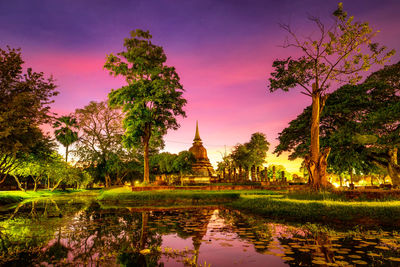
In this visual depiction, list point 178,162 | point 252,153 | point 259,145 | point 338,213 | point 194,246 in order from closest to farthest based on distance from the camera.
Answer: point 194,246, point 338,213, point 178,162, point 252,153, point 259,145

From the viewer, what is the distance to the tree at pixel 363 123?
21.9 meters

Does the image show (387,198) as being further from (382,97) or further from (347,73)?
(382,97)

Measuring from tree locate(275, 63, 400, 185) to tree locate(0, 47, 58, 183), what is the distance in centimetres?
2276

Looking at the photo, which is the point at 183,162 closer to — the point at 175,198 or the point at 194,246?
the point at 175,198

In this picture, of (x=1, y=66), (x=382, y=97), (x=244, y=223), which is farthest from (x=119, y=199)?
(x=382, y=97)

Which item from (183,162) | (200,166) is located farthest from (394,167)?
(200,166)

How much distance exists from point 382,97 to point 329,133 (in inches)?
222

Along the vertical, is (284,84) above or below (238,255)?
above

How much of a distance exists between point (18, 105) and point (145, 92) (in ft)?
40.7

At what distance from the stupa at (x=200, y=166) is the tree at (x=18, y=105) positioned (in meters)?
27.4

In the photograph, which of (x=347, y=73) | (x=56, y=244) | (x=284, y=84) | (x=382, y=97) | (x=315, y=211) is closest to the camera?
(x=56, y=244)

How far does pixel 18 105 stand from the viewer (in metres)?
13.2

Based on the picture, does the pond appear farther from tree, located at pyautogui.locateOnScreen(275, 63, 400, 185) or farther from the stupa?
the stupa

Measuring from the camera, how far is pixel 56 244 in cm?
638
